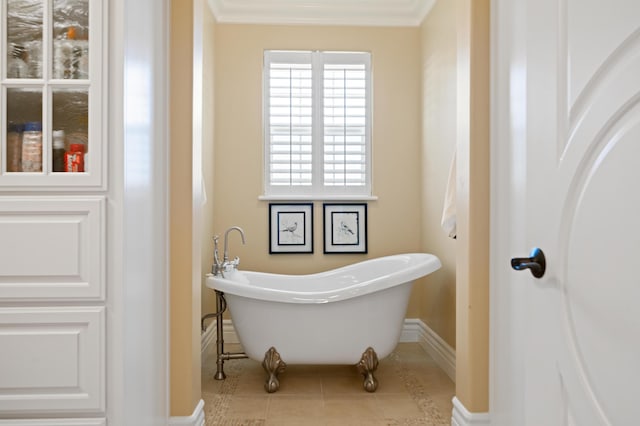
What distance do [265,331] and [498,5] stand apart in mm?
2114

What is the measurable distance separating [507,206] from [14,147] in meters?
1.87

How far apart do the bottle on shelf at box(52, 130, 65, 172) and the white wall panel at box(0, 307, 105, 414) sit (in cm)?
48

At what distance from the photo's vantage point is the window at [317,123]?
420 centimetres

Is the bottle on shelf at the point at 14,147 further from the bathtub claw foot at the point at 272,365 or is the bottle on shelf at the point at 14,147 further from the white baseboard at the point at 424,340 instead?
the white baseboard at the point at 424,340

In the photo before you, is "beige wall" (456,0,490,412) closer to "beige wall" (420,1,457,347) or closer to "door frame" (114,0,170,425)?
"beige wall" (420,1,457,347)

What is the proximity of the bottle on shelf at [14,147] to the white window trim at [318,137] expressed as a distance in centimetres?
248

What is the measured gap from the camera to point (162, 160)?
2.20 metres

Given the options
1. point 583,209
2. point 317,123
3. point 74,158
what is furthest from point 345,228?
point 583,209

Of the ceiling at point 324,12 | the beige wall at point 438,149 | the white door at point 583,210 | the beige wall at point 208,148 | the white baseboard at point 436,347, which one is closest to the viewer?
the white door at point 583,210

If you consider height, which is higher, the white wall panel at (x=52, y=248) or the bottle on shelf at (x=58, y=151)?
the bottle on shelf at (x=58, y=151)

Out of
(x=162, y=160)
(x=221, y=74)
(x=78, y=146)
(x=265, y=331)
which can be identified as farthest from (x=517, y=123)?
(x=221, y=74)

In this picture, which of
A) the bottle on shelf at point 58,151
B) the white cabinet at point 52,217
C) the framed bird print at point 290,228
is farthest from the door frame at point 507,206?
the framed bird print at point 290,228

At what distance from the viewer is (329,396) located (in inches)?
118

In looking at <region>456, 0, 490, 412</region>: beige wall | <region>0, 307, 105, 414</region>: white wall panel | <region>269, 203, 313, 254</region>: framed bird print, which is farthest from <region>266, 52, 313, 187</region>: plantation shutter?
<region>0, 307, 105, 414</region>: white wall panel
